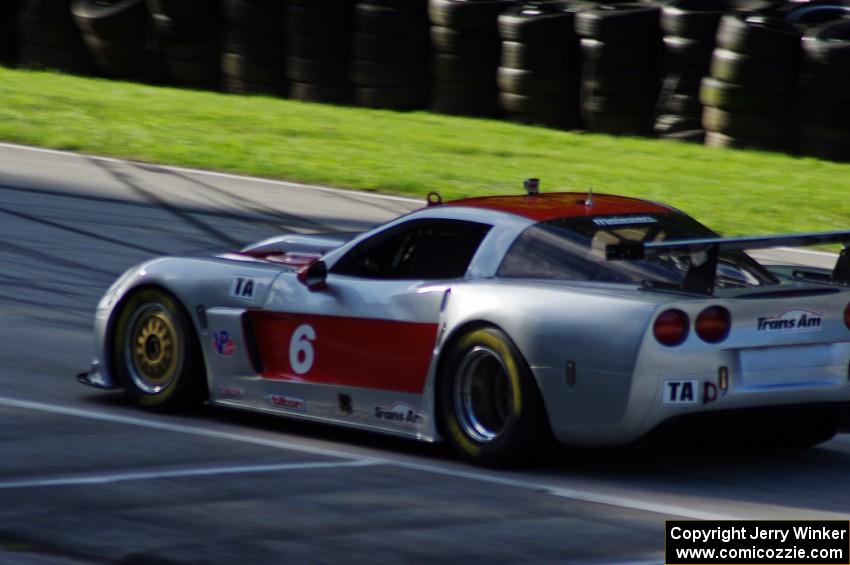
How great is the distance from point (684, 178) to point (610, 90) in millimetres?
1799

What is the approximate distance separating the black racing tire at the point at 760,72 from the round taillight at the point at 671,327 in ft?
32.2

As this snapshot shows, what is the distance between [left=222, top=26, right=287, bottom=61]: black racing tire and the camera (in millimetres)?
18344

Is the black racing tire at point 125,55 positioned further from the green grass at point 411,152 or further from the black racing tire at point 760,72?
the black racing tire at point 760,72

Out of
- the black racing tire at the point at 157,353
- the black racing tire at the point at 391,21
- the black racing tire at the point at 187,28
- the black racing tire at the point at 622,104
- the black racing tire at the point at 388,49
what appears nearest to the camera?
the black racing tire at the point at 157,353

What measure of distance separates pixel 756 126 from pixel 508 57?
2.78 m

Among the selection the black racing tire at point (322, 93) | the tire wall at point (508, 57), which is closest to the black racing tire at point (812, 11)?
the tire wall at point (508, 57)

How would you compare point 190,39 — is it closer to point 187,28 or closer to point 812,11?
point 187,28

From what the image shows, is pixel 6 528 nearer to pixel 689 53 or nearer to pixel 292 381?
pixel 292 381

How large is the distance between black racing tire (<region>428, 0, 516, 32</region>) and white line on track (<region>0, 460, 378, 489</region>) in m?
11.0

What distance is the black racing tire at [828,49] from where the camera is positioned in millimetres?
15281

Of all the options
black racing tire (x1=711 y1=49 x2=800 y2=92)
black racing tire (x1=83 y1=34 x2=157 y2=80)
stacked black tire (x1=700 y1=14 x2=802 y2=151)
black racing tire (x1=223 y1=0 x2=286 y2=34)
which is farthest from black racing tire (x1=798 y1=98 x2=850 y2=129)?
black racing tire (x1=83 y1=34 x2=157 y2=80)

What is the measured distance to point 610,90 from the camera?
669 inches

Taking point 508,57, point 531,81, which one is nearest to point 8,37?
point 508,57

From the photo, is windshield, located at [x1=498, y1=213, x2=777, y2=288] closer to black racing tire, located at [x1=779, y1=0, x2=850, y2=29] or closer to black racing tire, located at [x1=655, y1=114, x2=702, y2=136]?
black racing tire, located at [x1=655, y1=114, x2=702, y2=136]
